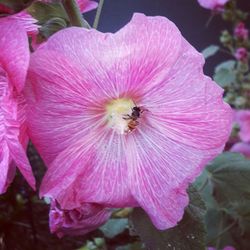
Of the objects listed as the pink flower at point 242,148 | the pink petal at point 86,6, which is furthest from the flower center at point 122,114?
the pink flower at point 242,148

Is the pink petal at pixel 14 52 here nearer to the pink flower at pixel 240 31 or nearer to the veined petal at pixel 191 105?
the veined petal at pixel 191 105

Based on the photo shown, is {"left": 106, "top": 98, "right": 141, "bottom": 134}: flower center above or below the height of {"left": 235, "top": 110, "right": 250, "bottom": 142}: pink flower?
above

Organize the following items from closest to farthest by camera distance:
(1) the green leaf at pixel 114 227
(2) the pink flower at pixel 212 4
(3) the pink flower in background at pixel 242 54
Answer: (1) the green leaf at pixel 114 227 < (2) the pink flower at pixel 212 4 < (3) the pink flower in background at pixel 242 54

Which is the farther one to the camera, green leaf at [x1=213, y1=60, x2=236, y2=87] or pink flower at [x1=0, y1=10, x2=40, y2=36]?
green leaf at [x1=213, y1=60, x2=236, y2=87]

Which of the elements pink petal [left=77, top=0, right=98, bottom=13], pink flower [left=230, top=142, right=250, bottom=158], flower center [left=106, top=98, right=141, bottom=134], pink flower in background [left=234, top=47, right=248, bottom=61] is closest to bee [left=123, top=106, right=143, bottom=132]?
flower center [left=106, top=98, right=141, bottom=134]

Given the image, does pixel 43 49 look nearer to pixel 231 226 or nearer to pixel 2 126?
pixel 2 126

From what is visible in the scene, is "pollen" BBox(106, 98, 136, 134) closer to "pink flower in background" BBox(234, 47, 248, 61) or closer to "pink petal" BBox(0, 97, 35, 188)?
"pink petal" BBox(0, 97, 35, 188)
